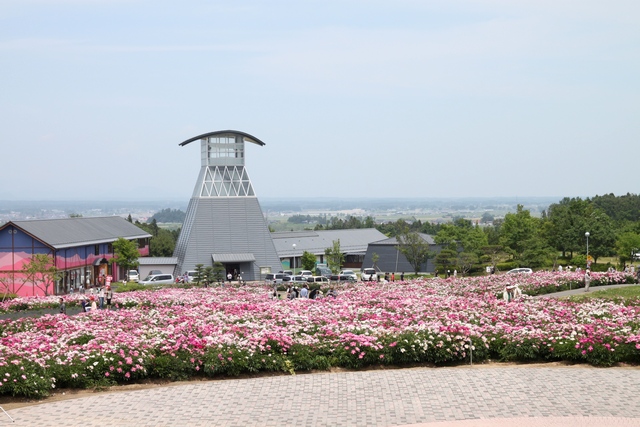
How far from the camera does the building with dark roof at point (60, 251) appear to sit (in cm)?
4719

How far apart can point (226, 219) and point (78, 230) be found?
12039 millimetres

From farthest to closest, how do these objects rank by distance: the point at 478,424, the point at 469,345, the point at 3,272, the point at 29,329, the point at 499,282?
1. the point at 3,272
2. the point at 499,282
3. the point at 29,329
4. the point at 469,345
5. the point at 478,424

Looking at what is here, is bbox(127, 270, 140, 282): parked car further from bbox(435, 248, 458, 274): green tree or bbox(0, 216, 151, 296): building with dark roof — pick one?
bbox(435, 248, 458, 274): green tree

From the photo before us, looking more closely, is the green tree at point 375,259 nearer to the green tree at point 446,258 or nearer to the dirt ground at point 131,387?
the green tree at point 446,258

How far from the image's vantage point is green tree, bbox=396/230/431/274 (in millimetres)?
63188

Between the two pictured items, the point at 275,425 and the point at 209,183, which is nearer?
the point at 275,425

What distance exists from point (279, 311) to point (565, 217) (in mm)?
50549

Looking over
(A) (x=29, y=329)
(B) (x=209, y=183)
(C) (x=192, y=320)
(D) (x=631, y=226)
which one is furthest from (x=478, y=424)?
(D) (x=631, y=226)

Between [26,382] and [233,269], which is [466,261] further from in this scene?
[26,382]

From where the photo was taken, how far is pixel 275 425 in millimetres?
12883

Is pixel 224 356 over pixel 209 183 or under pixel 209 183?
under

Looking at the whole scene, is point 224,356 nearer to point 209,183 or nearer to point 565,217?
point 209,183

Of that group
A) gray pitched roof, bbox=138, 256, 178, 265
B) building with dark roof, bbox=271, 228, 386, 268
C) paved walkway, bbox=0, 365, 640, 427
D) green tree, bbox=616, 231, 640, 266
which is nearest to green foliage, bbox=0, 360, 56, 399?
paved walkway, bbox=0, 365, 640, 427

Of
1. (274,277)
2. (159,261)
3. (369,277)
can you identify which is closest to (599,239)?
(369,277)
